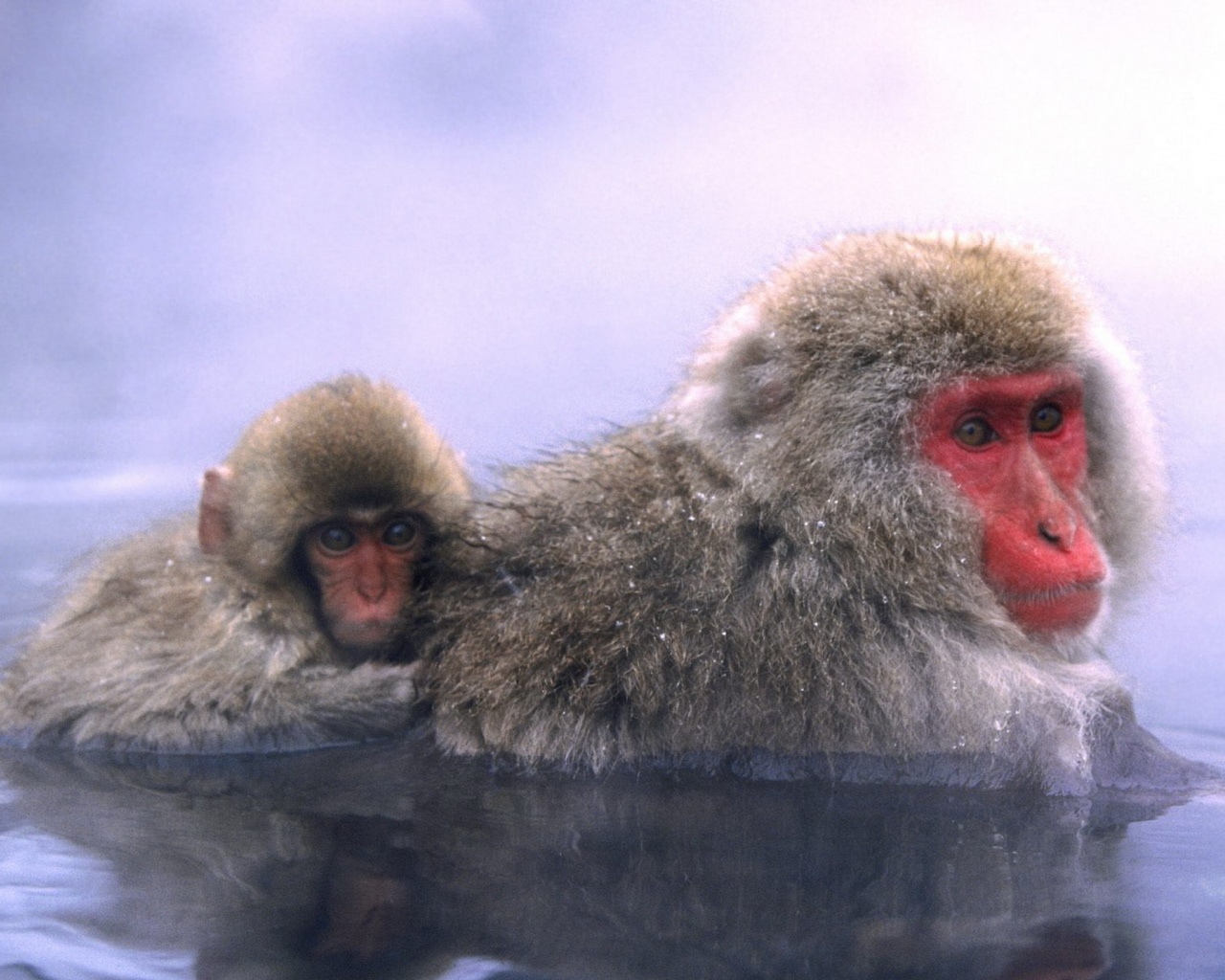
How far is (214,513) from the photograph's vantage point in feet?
9.86

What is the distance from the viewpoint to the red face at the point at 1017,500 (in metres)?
2.37

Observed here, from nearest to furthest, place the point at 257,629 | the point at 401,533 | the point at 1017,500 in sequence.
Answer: the point at 1017,500, the point at 257,629, the point at 401,533

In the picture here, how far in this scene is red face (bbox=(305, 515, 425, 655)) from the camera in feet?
9.17

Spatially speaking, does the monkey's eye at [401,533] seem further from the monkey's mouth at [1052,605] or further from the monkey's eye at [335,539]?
the monkey's mouth at [1052,605]

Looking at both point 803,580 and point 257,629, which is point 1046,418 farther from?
point 257,629

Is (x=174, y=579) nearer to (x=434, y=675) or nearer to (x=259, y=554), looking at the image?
(x=259, y=554)

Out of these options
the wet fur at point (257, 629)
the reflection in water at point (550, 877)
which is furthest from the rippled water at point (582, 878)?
the wet fur at point (257, 629)

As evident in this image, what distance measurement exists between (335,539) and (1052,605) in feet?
4.71

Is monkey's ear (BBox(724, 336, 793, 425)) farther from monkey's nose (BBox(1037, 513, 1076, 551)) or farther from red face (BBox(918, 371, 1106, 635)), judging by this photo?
monkey's nose (BBox(1037, 513, 1076, 551))

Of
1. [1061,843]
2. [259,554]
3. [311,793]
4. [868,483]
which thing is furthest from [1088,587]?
[259,554]

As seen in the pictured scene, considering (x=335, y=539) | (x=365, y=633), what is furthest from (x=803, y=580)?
(x=335, y=539)

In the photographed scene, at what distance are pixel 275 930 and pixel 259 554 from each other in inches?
54.2

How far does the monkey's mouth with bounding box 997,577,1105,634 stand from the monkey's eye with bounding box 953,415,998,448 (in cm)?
26

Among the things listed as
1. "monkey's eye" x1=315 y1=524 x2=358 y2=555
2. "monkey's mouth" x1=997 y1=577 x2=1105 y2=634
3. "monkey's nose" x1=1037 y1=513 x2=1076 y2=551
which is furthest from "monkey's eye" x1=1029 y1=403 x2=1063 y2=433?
"monkey's eye" x1=315 y1=524 x2=358 y2=555
